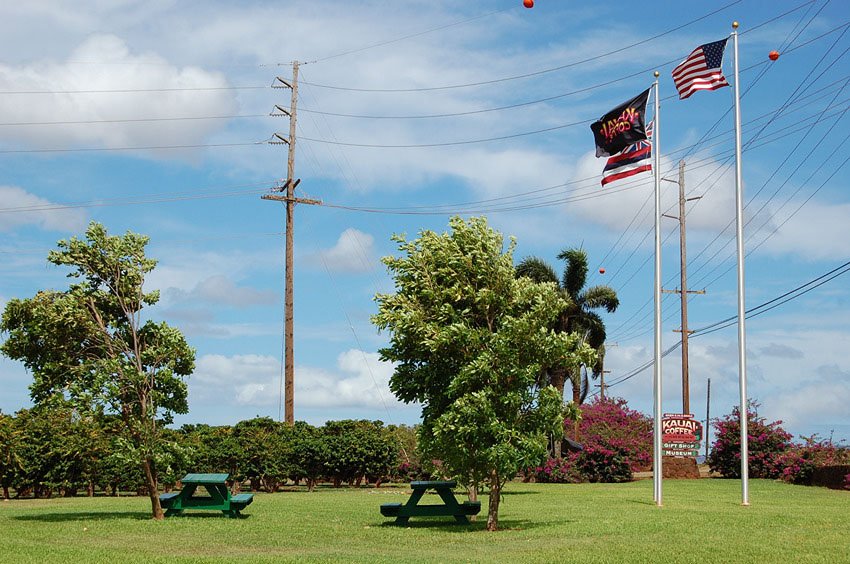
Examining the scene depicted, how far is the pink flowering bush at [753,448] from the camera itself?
135 ft

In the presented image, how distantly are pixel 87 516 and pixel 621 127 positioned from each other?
53.7 ft

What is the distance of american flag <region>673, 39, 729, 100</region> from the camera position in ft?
84.7

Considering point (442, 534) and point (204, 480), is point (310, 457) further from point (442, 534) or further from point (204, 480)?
point (442, 534)

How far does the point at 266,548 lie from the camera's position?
1580 centimetres

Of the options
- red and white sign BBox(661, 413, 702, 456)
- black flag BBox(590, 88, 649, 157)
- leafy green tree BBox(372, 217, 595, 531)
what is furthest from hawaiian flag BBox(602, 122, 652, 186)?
red and white sign BBox(661, 413, 702, 456)

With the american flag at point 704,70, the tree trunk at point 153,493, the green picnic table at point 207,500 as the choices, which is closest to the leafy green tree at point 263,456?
the green picnic table at point 207,500

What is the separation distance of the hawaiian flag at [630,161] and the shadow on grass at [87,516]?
1442cm

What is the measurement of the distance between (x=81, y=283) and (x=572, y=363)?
10.3 metres

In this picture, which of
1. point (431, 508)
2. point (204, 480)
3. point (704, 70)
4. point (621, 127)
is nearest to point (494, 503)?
point (431, 508)

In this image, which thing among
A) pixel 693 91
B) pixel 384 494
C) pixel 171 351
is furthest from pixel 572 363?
pixel 384 494

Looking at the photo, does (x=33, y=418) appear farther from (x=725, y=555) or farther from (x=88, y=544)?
(x=725, y=555)

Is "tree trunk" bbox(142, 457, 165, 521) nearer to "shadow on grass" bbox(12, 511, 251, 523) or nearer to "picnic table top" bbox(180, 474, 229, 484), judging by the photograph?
"shadow on grass" bbox(12, 511, 251, 523)

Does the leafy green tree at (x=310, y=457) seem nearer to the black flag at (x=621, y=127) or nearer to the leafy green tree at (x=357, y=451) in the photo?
the leafy green tree at (x=357, y=451)

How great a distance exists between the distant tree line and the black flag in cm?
1354
